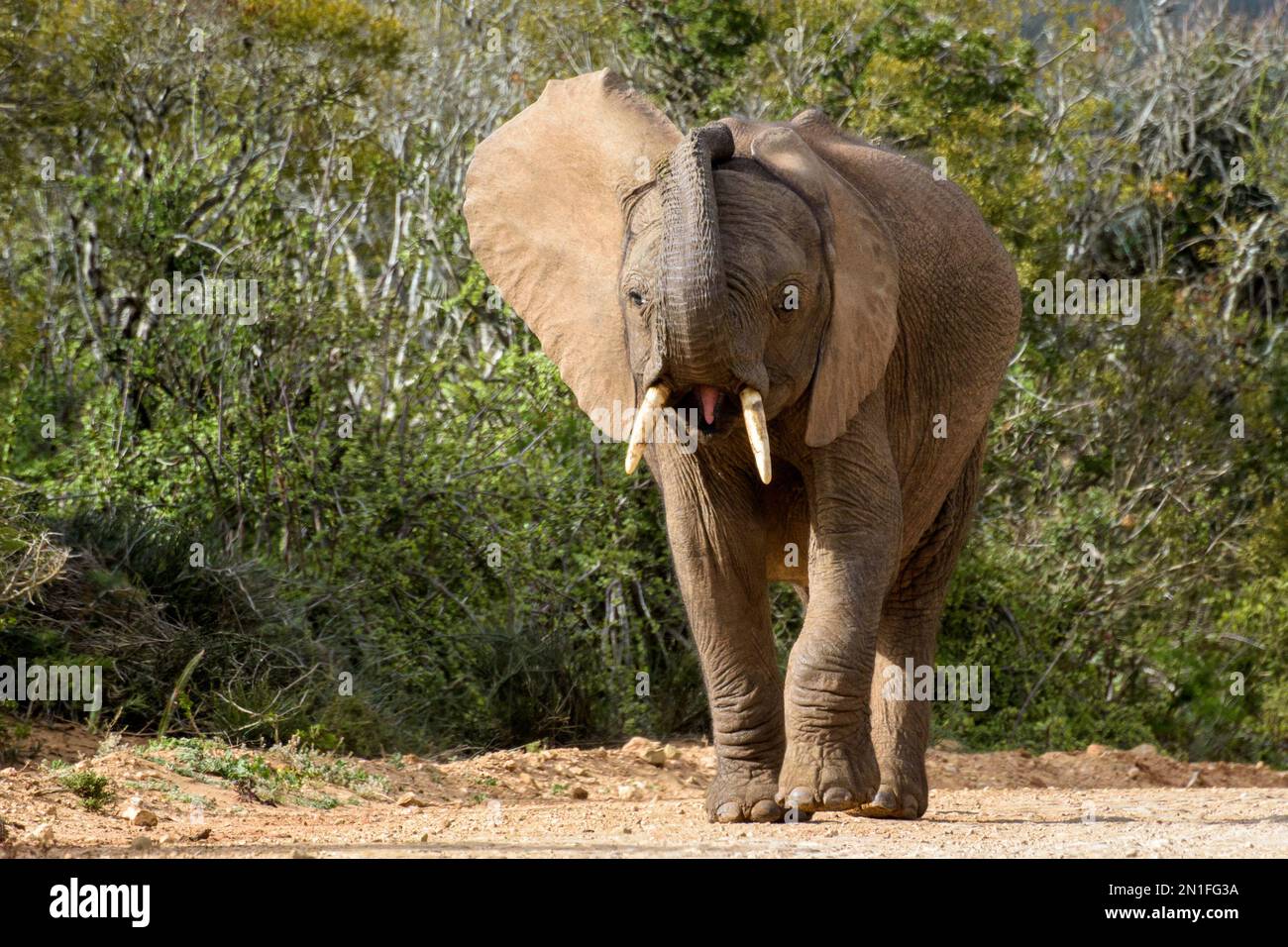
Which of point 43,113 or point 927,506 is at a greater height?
point 43,113

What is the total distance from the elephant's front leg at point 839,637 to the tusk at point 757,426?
73 cm

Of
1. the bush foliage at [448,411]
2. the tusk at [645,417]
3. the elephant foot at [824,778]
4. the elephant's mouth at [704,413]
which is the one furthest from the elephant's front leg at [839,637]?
the bush foliage at [448,411]

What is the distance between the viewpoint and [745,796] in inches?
302

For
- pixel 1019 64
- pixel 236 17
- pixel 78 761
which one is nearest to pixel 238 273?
pixel 236 17

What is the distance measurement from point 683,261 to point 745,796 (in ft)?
7.63

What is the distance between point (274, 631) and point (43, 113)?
4.28 m

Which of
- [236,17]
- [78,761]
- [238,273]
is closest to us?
[78,761]

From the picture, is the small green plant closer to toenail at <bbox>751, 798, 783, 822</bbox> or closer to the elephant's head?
the elephant's head

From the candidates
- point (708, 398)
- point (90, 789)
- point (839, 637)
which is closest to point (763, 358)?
point (708, 398)

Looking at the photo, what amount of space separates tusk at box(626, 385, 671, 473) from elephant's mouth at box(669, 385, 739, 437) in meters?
0.08

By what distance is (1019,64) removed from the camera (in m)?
15.1

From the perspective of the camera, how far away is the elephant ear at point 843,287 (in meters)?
7.28

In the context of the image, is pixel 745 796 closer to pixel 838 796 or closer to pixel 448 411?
pixel 838 796

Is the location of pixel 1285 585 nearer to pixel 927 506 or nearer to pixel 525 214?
pixel 927 506
